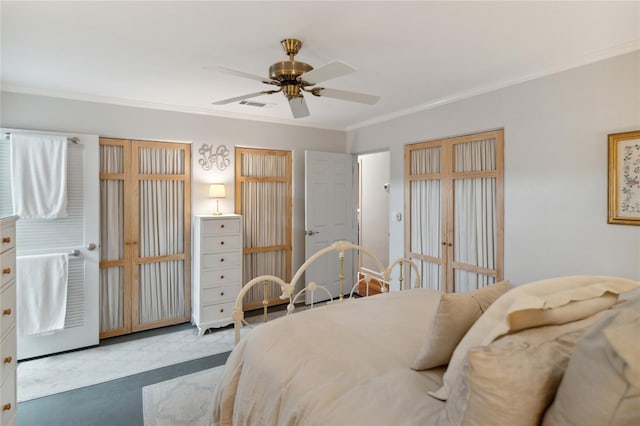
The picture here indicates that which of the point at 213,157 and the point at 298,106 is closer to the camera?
the point at 298,106

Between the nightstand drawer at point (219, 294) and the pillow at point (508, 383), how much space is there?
3.31 m

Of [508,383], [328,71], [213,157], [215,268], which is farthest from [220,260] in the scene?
[508,383]

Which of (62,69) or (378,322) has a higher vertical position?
(62,69)

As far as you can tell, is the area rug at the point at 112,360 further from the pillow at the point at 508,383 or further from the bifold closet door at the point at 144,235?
the pillow at the point at 508,383

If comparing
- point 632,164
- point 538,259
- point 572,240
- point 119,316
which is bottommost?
point 119,316

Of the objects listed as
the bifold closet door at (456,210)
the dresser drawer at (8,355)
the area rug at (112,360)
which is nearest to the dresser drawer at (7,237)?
the dresser drawer at (8,355)

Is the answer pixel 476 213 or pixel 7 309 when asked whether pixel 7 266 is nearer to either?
pixel 7 309

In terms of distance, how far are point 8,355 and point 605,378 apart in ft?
8.46

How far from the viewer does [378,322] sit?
5.93 ft

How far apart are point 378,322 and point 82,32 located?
2.55m

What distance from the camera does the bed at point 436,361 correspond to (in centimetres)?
77

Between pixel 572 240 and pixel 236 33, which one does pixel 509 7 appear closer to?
pixel 236 33

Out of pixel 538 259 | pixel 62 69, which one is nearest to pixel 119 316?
pixel 62 69

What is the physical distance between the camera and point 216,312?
3.78 m
